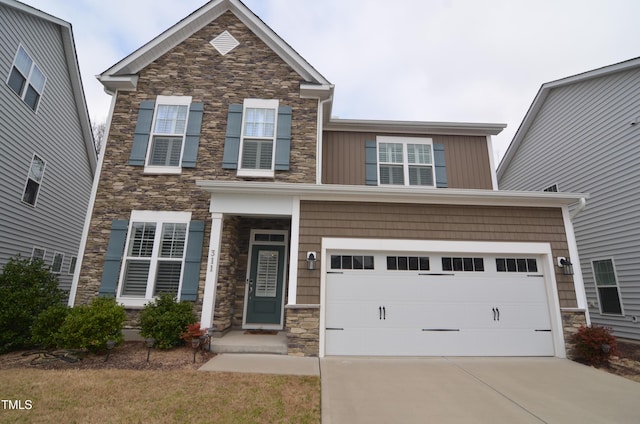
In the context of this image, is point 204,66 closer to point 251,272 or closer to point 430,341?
point 251,272

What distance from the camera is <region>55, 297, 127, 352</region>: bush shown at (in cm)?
554

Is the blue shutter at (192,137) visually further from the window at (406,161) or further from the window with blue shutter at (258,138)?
the window at (406,161)

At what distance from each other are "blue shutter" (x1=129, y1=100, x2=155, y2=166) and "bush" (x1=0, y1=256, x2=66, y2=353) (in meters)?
3.27

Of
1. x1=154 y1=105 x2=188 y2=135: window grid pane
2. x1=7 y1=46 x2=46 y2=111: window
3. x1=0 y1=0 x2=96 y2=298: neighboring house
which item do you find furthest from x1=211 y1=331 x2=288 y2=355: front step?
x1=7 y1=46 x2=46 y2=111: window

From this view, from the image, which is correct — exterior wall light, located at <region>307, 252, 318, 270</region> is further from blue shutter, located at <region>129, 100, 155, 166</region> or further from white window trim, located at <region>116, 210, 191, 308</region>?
blue shutter, located at <region>129, 100, 155, 166</region>

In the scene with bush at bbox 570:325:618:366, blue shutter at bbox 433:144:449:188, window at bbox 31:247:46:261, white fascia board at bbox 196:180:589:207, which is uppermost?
blue shutter at bbox 433:144:449:188

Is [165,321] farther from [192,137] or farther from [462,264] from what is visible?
[462,264]

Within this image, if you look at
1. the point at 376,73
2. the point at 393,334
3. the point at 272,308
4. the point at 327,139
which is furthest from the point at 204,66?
the point at 376,73

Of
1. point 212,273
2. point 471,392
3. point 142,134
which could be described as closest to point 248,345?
point 212,273

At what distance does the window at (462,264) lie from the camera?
21.6ft

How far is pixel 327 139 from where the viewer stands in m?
9.74

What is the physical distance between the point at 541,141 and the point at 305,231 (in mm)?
10964

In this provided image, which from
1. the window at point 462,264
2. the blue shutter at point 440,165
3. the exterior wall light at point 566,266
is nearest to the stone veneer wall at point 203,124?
the window at point 462,264

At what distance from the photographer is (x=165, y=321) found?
6043 millimetres
